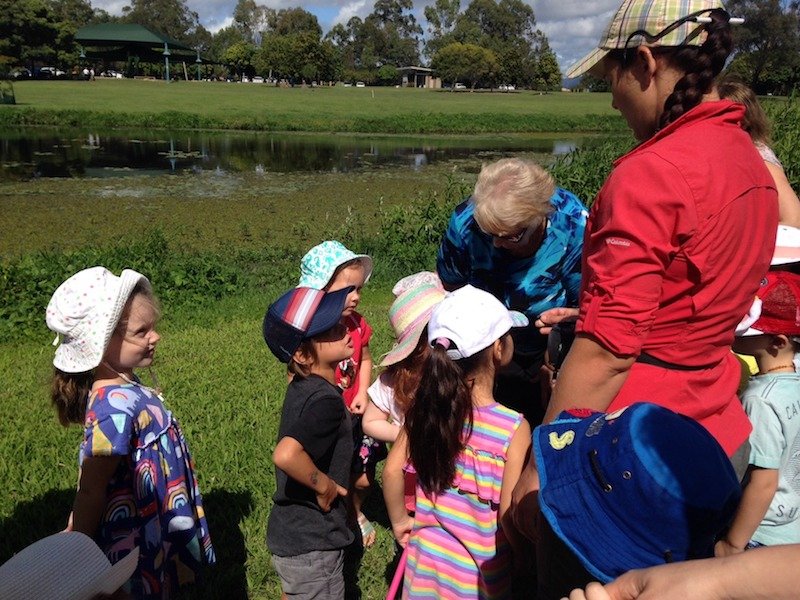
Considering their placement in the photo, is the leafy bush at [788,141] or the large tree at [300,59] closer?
the leafy bush at [788,141]

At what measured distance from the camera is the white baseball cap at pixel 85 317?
6.51ft

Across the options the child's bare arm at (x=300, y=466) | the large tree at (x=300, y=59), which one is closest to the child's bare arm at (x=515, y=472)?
the child's bare arm at (x=300, y=466)

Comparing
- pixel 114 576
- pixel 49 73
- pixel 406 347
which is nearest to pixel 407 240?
pixel 406 347

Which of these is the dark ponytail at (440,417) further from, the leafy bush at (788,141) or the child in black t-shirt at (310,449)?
the leafy bush at (788,141)

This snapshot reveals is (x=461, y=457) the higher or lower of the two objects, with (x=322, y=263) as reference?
lower

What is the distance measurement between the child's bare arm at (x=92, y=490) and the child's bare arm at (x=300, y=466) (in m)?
0.49

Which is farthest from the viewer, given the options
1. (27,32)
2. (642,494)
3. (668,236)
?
(27,32)

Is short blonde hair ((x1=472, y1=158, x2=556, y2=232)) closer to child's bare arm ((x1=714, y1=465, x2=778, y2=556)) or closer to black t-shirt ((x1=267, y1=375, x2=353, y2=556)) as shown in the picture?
black t-shirt ((x1=267, y1=375, x2=353, y2=556))

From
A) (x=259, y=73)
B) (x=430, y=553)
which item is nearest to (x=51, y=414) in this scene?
(x=430, y=553)

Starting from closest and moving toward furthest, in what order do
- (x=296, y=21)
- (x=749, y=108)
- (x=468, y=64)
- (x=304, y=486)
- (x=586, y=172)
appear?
(x=304, y=486) → (x=749, y=108) → (x=586, y=172) → (x=468, y=64) → (x=296, y=21)

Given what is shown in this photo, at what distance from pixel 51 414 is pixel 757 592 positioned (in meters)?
4.27

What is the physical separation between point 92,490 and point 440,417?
1.08m

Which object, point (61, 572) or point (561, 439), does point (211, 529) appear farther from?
point (561, 439)

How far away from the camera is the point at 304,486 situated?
2.19 m
